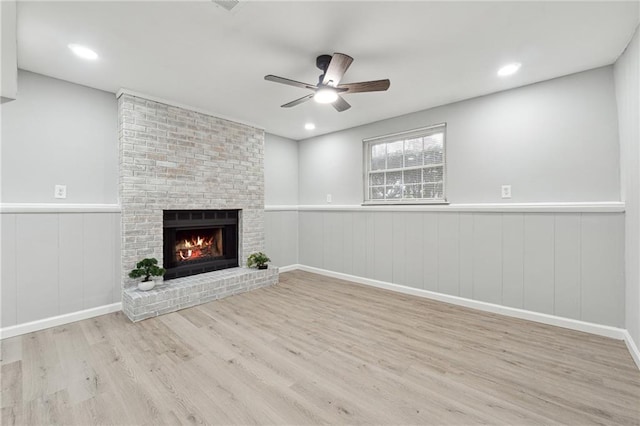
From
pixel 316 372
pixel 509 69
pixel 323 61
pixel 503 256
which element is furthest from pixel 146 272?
pixel 509 69

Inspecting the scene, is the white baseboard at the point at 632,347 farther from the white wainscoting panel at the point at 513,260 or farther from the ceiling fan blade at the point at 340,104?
the ceiling fan blade at the point at 340,104

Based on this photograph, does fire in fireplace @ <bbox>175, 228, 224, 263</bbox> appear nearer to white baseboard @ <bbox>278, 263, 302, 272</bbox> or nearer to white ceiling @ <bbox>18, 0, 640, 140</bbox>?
white baseboard @ <bbox>278, 263, 302, 272</bbox>

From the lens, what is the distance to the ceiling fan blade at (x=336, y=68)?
81.7 inches

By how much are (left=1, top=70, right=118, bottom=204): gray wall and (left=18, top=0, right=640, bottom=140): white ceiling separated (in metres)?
0.22

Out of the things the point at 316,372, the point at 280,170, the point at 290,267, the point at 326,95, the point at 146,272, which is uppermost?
the point at 326,95

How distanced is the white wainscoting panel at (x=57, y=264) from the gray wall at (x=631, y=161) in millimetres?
4919

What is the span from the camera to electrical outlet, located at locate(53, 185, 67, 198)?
2873mm

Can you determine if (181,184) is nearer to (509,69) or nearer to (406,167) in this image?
(406,167)

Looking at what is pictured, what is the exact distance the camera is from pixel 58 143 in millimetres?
2891

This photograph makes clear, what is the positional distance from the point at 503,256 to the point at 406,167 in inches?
64.9

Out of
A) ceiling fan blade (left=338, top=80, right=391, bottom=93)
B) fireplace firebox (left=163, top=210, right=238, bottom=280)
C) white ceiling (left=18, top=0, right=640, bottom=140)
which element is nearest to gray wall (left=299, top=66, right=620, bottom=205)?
white ceiling (left=18, top=0, right=640, bottom=140)

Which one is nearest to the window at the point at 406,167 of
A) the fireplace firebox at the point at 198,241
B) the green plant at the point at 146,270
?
the fireplace firebox at the point at 198,241

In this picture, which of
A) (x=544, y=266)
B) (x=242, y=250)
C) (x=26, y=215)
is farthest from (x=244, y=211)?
(x=544, y=266)

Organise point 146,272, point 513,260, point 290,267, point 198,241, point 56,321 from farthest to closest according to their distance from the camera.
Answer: point 290,267, point 198,241, point 146,272, point 513,260, point 56,321
